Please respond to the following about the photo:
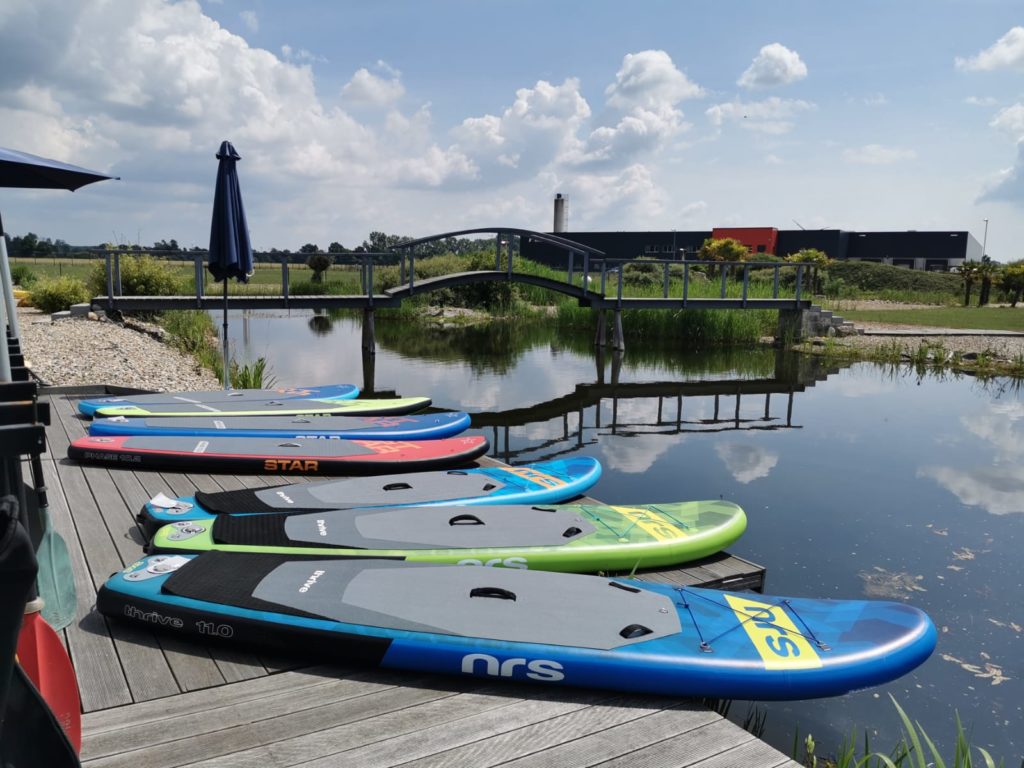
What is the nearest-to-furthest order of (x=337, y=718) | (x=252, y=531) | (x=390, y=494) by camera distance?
(x=337, y=718)
(x=252, y=531)
(x=390, y=494)

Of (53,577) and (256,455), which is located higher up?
(53,577)

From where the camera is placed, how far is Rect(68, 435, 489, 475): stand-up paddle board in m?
4.85

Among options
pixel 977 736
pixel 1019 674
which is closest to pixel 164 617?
pixel 977 736

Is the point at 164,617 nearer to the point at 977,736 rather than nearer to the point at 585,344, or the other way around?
the point at 977,736

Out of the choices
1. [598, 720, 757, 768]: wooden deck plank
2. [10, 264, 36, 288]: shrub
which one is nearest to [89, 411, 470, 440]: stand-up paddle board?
[598, 720, 757, 768]: wooden deck plank

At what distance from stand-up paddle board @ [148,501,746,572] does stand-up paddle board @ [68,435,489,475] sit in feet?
3.87

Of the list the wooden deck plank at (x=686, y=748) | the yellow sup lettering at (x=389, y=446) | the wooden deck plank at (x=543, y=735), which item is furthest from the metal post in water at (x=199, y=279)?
the wooden deck plank at (x=686, y=748)

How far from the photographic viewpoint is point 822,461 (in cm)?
759

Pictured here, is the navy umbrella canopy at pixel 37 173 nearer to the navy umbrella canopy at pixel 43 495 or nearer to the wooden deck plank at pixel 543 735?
the navy umbrella canopy at pixel 43 495

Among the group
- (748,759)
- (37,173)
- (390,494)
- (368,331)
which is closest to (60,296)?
(368,331)

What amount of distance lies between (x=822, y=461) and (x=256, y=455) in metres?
5.55

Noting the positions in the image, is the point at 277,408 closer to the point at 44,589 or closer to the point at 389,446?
the point at 389,446

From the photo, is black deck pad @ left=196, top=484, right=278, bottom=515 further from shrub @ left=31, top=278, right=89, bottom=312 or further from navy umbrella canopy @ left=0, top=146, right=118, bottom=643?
shrub @ left=31, top=278, right=89, bottom=312

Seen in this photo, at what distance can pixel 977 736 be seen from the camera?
3219 millimetres
